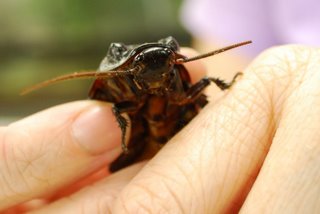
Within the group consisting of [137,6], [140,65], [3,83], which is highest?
[140,65]

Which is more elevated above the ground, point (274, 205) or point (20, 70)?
point (274, 205)

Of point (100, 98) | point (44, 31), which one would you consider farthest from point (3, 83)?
point (100, 98)

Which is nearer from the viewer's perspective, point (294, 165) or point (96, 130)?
point (294, 165)

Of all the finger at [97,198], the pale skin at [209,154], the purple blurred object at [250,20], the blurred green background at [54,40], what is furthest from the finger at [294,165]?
the blurred green background at [54,40]

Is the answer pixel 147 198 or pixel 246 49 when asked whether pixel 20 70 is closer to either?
pixel 246 49

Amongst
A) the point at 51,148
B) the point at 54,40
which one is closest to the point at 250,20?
the point at 51,148

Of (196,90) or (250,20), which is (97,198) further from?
(250,20)
